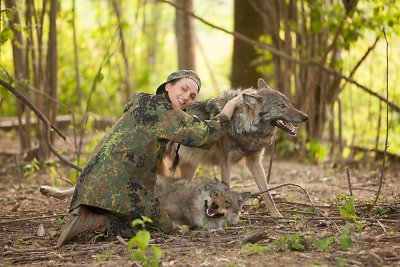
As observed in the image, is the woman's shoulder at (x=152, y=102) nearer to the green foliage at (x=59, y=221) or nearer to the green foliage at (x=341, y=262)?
the green foliage at (x=59, y=221)

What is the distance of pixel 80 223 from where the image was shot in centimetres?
559

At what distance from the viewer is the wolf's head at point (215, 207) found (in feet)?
19.7

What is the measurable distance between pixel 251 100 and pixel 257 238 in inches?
62.2

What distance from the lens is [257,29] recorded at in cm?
1238

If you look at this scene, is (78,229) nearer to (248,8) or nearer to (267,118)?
(267,118)

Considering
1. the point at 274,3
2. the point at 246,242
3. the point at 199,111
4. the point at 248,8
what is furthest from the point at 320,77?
the point at 246,242

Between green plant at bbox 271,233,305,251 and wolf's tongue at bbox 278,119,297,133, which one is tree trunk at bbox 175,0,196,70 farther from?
green plant at bbox 271,233,305,251

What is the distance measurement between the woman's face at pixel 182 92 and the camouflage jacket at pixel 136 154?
0.12m

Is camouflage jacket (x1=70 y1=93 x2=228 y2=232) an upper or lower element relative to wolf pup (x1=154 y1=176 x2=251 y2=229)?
upper

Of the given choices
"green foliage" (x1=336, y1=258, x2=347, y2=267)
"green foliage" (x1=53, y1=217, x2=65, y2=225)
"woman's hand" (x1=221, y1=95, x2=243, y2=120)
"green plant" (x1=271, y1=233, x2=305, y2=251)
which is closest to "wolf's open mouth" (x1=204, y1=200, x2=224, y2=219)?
"woman's hand" (x1=221, y1=95, x2=243, y2=120)

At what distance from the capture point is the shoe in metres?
5.52

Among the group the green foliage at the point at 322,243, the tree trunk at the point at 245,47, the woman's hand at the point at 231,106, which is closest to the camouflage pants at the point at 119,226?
the woman's hand at the point at 231,106

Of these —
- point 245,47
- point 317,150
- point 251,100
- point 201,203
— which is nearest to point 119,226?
point 201,203

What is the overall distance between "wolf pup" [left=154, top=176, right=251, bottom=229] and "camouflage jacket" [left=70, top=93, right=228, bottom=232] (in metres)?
0.44
